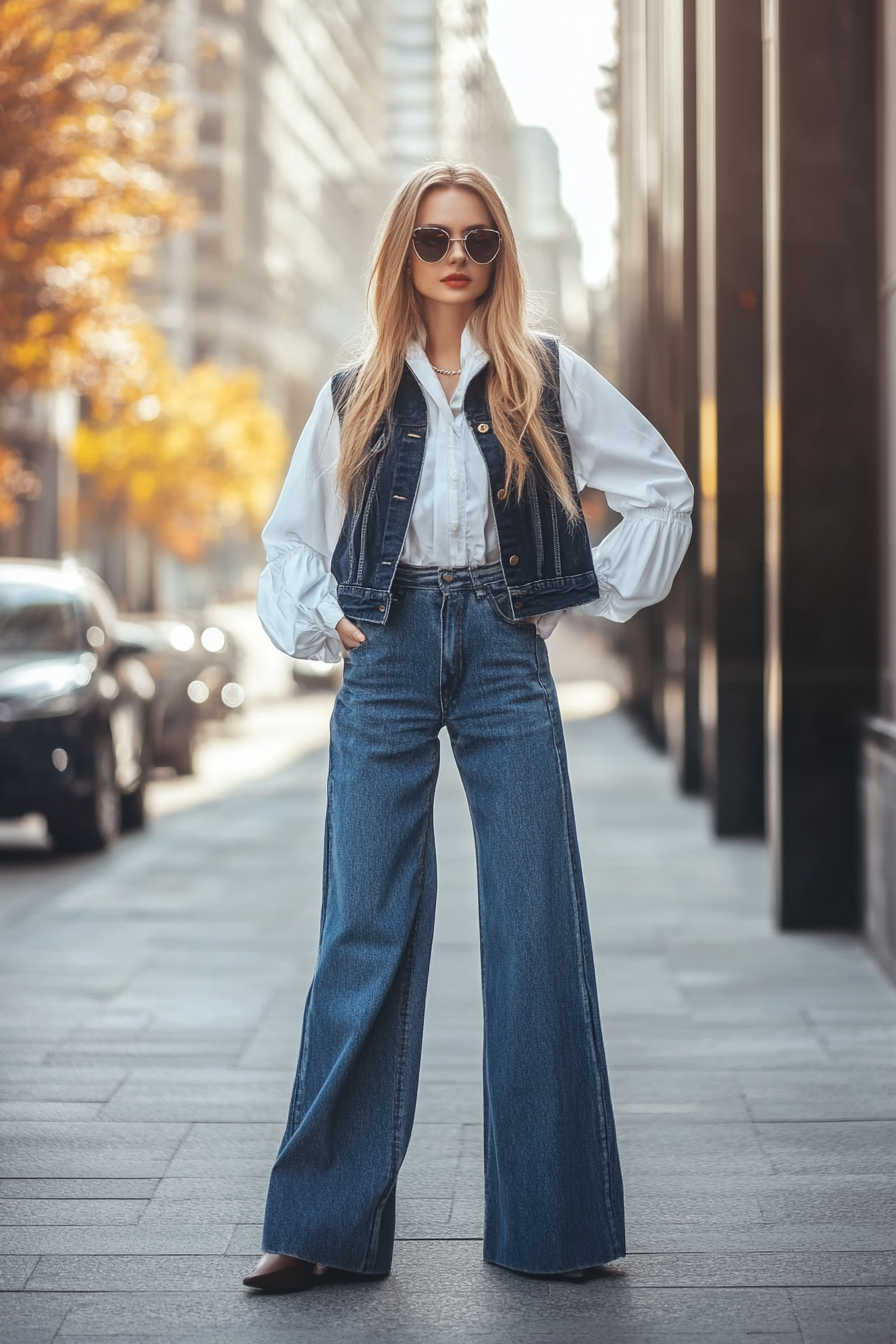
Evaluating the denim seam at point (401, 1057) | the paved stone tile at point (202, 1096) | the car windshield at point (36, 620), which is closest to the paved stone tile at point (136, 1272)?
the denim seam at point (401, 1057)

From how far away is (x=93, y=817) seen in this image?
416 inches

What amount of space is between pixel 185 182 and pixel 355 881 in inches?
812

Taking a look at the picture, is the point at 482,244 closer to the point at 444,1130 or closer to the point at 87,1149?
the point at 444,1130

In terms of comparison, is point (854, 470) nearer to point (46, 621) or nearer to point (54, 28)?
point (46, 621)

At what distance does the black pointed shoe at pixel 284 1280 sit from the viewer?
138 inches

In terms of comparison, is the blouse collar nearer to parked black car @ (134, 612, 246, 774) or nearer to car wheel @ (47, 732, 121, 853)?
car wheel @ (47, 732, 121, 853)

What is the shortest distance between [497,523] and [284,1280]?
1474 millimetres

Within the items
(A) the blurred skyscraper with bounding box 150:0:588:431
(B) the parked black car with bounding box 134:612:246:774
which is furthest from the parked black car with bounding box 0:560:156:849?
(A) the blurred skyscraper with bounding box 150:0:588:431

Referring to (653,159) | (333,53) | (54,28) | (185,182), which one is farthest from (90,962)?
(333,53)

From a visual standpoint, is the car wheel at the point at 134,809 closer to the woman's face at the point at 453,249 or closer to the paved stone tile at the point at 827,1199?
the paved stone tile at the point at 827,1199

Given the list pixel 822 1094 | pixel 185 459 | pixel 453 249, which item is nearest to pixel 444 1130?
pixel 822 1094

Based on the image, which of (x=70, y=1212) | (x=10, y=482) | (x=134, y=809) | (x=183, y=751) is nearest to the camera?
(x=70, y=1212)

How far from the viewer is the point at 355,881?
3.49 m

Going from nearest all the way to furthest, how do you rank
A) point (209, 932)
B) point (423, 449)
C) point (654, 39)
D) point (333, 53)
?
point (423, 449)
point (209, 932)
point (654, 39)
point (333, 53)
